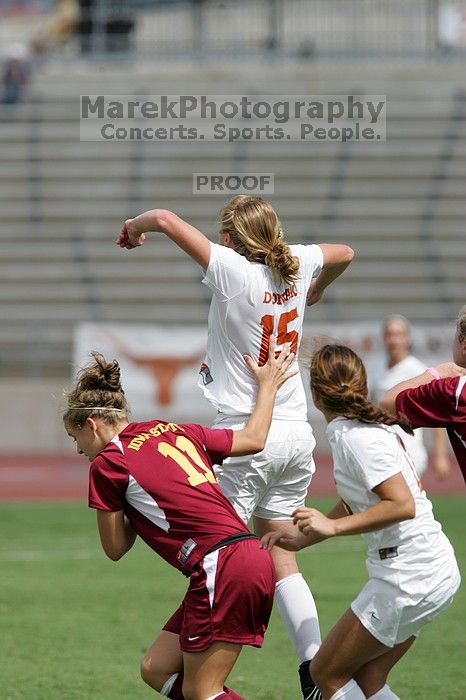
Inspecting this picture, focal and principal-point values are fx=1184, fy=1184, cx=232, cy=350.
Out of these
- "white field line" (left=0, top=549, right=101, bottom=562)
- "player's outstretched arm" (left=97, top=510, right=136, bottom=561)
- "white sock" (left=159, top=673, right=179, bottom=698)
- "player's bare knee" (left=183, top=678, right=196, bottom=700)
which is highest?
"player's outstretched arm" (left=97, top=510, right=136, bottom=561)

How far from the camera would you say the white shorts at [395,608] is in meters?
4.17

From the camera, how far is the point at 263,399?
4672 millimetres

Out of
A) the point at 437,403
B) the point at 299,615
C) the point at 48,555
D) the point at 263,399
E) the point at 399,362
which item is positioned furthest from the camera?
the point at 48,555

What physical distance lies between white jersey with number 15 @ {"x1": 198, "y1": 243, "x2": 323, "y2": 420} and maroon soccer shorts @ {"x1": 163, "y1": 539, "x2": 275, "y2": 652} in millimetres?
821

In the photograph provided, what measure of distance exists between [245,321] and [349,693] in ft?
4.93

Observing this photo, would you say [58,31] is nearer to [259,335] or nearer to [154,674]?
[259,335]

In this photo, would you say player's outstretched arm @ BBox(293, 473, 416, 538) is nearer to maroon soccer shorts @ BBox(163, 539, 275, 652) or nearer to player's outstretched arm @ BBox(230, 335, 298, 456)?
maroon soccer shorts @ BBox(163, 539, 275, 652)

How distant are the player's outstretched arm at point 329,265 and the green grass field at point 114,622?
77.1 inches

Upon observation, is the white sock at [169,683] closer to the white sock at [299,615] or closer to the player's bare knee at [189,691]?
the player's bare knee at [189,691]

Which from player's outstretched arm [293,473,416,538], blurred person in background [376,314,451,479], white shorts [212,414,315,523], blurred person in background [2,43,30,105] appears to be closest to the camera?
player's outstretched arm [293,473,416,538]

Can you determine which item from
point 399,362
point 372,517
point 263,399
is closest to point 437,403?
point 372,517

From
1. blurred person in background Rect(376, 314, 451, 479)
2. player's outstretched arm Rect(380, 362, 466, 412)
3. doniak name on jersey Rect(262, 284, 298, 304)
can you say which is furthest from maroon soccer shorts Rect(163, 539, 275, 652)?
blurred person in background Rect(376, 314, 451, 479)

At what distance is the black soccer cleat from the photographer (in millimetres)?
4719

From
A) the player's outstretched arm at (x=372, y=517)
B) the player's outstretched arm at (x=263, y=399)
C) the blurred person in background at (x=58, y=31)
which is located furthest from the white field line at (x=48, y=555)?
the blurred person in background at (x=58, y=31)
